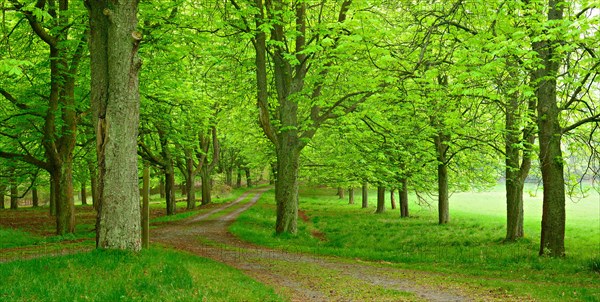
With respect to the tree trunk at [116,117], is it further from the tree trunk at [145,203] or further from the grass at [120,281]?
the tree trunk at [145,203]

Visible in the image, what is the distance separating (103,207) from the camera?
10.1 meters

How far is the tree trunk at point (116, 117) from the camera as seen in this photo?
1005 centimetres

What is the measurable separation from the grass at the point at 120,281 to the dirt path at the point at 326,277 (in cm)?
117

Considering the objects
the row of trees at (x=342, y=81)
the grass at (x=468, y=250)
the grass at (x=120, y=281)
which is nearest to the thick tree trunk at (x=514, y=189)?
the row of trees at (x=342, y=81)

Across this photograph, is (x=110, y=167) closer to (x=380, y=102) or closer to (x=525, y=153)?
(x=380, y=102)

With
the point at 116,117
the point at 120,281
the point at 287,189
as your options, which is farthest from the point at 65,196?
the point at 120,281

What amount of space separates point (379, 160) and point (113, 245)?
17301 millimetres

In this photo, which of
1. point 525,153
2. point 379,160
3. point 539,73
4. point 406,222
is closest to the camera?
point 539,73

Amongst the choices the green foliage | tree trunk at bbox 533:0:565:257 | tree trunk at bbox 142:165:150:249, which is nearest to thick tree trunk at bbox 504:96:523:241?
tree trunk at bbox 533:0:565:257

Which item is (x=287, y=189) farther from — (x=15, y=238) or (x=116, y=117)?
(x=15, y=238)

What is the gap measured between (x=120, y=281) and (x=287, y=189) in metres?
12.5

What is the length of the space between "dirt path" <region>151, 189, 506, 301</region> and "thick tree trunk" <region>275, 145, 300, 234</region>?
3.12 m

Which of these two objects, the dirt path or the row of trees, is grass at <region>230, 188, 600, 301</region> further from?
the row of trees

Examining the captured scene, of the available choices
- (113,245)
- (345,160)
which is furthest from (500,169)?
(113,245)
